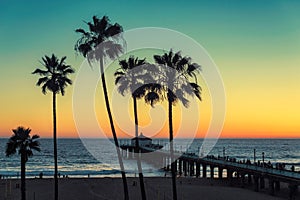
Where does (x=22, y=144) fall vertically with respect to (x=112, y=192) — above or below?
above

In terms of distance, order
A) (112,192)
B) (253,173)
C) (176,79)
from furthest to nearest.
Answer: (253,173) → (112,192) → (176,79)

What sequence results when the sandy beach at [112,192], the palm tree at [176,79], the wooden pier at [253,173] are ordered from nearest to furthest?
the palm tree at [176,79] < the wooden pier at [253,173] < the sandy beach at [112,192]

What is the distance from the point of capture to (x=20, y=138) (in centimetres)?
2898

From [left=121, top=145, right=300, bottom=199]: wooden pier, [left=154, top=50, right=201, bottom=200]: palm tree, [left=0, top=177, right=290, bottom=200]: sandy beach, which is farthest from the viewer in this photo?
[left=0, top=177, right=290, bottom=200]: sandy beach

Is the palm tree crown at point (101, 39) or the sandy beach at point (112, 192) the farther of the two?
the sandy beach at point (112, 192)

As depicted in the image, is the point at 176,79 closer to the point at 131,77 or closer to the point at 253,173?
the point at 131,77

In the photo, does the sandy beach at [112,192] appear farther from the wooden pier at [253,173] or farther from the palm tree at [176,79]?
the palm tree at [176,79]

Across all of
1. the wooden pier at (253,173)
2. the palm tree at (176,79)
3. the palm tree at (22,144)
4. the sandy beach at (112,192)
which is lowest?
the sandy beach at (112,192)

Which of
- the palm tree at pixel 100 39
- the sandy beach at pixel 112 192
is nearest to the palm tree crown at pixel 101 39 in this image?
the palm tree at pixel 100 39

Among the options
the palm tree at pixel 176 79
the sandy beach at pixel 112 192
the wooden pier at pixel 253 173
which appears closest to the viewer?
the palm tree at pixel 176 79

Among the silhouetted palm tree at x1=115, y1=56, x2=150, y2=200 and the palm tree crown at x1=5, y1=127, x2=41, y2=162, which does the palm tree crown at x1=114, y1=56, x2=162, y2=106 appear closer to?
the silhouetted palm tree at x1=115, y1=56, x2=150, y2=200

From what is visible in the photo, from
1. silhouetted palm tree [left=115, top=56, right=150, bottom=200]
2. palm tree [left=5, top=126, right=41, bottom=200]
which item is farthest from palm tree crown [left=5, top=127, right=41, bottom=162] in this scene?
silhouetted palm tree [left=115, top=56, right=150, bottom=200]

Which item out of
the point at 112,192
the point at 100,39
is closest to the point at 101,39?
the point at 100,39

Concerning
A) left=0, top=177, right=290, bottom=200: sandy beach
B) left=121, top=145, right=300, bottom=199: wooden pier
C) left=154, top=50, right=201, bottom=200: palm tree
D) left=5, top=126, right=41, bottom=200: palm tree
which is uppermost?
left=154, top=50, right=201, bottom=200: palm tree
